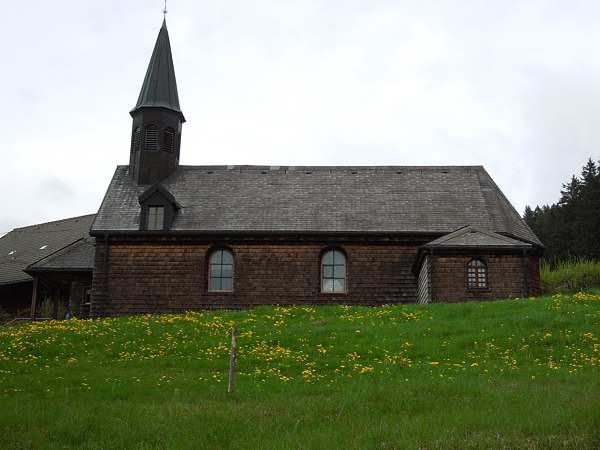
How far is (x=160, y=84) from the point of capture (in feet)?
131

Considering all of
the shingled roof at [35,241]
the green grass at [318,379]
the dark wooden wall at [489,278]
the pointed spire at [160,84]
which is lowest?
the green grass at [318,379]

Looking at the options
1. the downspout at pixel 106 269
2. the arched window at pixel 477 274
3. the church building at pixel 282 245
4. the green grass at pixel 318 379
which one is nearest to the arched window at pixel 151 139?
the church building at pixel 282 245

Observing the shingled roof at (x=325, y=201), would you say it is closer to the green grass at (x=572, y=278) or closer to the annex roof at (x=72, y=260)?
the annex roof at (x=72, y=260)

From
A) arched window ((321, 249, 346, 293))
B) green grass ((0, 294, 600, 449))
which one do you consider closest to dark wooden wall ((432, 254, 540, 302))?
green grass ((0, 294, 600, 449))

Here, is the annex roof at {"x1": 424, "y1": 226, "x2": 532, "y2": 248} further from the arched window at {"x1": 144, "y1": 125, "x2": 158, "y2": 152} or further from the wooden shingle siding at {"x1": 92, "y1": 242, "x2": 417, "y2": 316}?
the arched window at {"x1": 144, "y1": 125, "x2": 158, "y2": 152}

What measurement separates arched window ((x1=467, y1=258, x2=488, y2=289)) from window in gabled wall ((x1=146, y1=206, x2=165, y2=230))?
1303 centimetres

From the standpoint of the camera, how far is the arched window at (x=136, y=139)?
38750 millimetres

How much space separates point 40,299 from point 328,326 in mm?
23954

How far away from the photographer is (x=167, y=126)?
39094mm

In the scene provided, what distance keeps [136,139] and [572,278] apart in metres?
23.2

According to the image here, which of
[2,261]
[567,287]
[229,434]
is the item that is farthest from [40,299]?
[229,434]

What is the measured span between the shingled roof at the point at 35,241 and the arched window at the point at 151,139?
11.8 m

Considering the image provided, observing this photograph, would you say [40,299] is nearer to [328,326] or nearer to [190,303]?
[190,303]

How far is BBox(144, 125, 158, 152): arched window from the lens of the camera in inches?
1513
